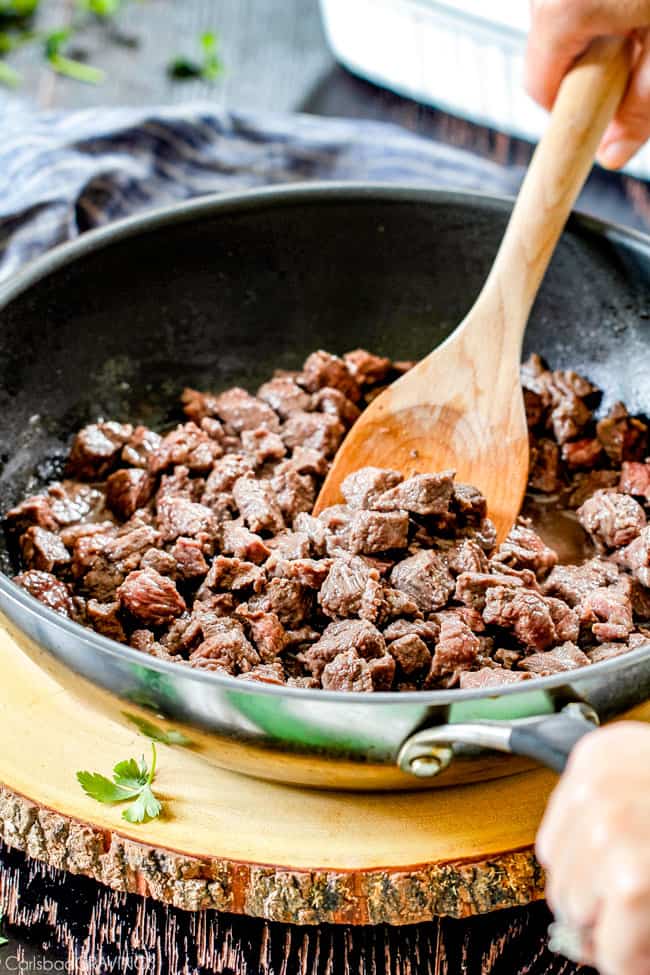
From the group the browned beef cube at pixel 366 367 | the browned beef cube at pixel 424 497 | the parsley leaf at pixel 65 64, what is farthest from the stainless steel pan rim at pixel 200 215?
the parsley leaf at pixel 65 64

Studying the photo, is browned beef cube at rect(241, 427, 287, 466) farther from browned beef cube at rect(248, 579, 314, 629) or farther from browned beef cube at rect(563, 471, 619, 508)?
browned beef cube at rect(563, 471, 619, 508)

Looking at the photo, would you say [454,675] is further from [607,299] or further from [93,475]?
[607,299]

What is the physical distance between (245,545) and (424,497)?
41cm

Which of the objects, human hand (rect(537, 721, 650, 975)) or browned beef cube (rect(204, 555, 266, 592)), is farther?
browned beef cube (rect(204, 555, 266, 592))

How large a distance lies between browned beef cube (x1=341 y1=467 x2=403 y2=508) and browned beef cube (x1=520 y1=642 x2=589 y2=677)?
0.52 meters

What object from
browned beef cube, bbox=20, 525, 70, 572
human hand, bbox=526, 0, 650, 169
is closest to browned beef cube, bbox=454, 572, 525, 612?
browned beef cube, bbox=20, 525, 70, 572

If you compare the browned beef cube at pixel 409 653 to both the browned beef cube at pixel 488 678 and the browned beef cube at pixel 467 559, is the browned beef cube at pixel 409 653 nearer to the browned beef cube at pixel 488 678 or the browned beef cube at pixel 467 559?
the browned beef cube at pixel 488 678

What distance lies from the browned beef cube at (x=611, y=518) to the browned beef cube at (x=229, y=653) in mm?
921

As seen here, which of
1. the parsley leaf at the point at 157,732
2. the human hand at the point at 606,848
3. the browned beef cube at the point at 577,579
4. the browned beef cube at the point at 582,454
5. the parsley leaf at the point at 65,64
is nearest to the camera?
the human hand at the point at 606,848

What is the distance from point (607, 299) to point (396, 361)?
0.62 metres

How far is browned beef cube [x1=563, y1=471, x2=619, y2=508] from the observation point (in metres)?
2.85

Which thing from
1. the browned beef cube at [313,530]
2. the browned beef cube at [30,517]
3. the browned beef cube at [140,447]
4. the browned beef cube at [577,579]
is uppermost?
the browned beef cube at [577,579]

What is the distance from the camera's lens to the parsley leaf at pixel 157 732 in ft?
6.45

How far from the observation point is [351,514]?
2533 mm
